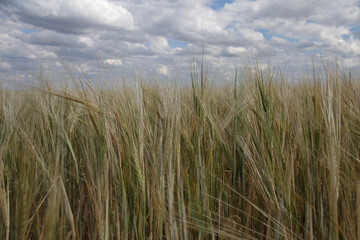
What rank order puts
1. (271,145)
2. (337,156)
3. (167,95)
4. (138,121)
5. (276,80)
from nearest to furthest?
(337,156) → (138,121) → (271,145) → (167,95) → (276,80)

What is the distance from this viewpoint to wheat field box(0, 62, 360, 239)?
906 mm

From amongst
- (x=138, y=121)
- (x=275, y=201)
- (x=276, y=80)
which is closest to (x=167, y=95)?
(x=138, y=121)

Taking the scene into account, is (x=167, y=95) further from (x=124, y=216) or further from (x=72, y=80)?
(x=124, y=216)

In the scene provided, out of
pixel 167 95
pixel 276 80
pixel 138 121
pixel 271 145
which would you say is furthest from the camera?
pixel 276 80

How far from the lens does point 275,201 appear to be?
1.01 m

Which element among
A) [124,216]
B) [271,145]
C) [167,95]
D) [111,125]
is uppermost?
[167,95]

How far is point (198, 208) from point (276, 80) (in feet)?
3.69

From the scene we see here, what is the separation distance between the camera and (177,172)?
3.47 feet

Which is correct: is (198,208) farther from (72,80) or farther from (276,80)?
(276,80)

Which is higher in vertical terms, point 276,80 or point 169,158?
point 276,80

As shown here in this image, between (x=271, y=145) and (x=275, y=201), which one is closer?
(x=275, y=201)

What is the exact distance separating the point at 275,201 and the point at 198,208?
31cm

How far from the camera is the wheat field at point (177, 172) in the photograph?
0.91 meters

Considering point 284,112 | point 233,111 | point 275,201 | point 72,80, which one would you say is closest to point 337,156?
point 275,201
